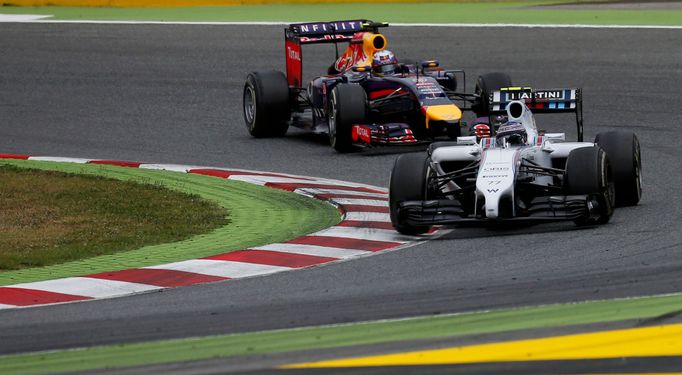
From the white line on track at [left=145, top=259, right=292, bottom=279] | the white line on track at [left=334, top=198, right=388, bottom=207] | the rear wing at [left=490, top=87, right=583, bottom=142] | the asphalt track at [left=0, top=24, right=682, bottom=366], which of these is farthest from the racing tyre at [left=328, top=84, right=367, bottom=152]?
the white line on track at [left=145, top=259, right=292, bottom=279]

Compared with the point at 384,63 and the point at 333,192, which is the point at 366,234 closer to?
the point at 333,192

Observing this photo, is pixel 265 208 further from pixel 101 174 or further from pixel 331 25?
pixel 331 25

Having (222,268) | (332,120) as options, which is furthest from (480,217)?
(332,120)

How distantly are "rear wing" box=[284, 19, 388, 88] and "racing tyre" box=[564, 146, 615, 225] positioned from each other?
291 inches

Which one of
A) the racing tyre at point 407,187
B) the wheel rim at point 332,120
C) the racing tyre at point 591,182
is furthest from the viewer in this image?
the wheel rim at point 332,120

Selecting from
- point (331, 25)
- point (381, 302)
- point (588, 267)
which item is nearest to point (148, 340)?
point (381, 302)

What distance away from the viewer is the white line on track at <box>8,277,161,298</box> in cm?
994

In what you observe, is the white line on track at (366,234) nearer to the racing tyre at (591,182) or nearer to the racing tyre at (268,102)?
the racing tyre at (591,182)

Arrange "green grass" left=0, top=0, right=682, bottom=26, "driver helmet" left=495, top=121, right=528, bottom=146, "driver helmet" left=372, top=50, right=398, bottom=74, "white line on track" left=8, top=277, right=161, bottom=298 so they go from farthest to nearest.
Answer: "green grass" left=0, top=0, right=682, bottom=26, "driver helmet" left=372, top=50, right=398, bottom=74, "driver helmet" left=495, top=121, right=528, bottom=146, "white line on track" left=8, top=277, right=161, bottom=298

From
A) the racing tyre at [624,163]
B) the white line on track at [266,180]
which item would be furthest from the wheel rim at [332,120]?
the racing tyre at [624,163]

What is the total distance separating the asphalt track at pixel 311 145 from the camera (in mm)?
8992

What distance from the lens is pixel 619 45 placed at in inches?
1001

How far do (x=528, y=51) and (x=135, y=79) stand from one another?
659 centimetres

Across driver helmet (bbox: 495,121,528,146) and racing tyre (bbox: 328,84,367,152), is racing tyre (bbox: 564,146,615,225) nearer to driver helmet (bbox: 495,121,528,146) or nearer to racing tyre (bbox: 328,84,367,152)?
driver helmet (bbox: 495,121,528,146)
